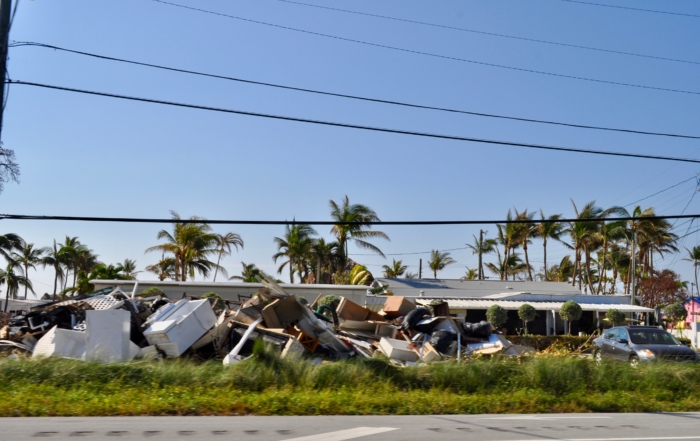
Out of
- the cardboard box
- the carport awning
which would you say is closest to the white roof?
the carport awning

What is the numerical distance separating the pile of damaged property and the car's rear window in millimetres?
4644

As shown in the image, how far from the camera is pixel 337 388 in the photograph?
40.1ft

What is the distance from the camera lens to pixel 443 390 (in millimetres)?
12680

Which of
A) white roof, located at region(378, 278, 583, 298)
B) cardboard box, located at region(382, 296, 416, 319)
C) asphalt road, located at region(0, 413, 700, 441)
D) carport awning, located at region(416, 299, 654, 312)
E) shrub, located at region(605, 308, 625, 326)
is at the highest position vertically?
white roof, located at region(378, 278, 583, 298)

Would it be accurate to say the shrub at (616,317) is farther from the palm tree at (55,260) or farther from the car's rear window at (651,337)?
the palm tree at (55,260)

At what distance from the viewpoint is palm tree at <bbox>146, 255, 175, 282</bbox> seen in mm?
51062

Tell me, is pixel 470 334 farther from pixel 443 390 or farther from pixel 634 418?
pixel 634 418

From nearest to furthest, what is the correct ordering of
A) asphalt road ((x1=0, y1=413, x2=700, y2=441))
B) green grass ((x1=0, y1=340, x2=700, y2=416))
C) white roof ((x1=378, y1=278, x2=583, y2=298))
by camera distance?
1. asphalt road ((x1=0, y1=413, x2=700, y2=441))
2. green grass ((x1=0, y1=340, x2=700, y2=416))
3. white roof ((x1=378, y1=278, x2=583, y2=298))

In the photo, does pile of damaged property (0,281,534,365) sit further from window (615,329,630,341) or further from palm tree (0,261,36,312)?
palm tree (0,261,36,312)

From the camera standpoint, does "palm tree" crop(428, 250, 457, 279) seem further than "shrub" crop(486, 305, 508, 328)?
Yes

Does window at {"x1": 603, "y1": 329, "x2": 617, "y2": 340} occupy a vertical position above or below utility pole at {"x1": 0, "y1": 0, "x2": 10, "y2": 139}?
below

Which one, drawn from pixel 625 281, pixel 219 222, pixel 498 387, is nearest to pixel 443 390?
pixel 498 387

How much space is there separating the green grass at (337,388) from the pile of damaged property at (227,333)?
1767 millimetres

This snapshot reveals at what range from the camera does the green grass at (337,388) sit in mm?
10375
